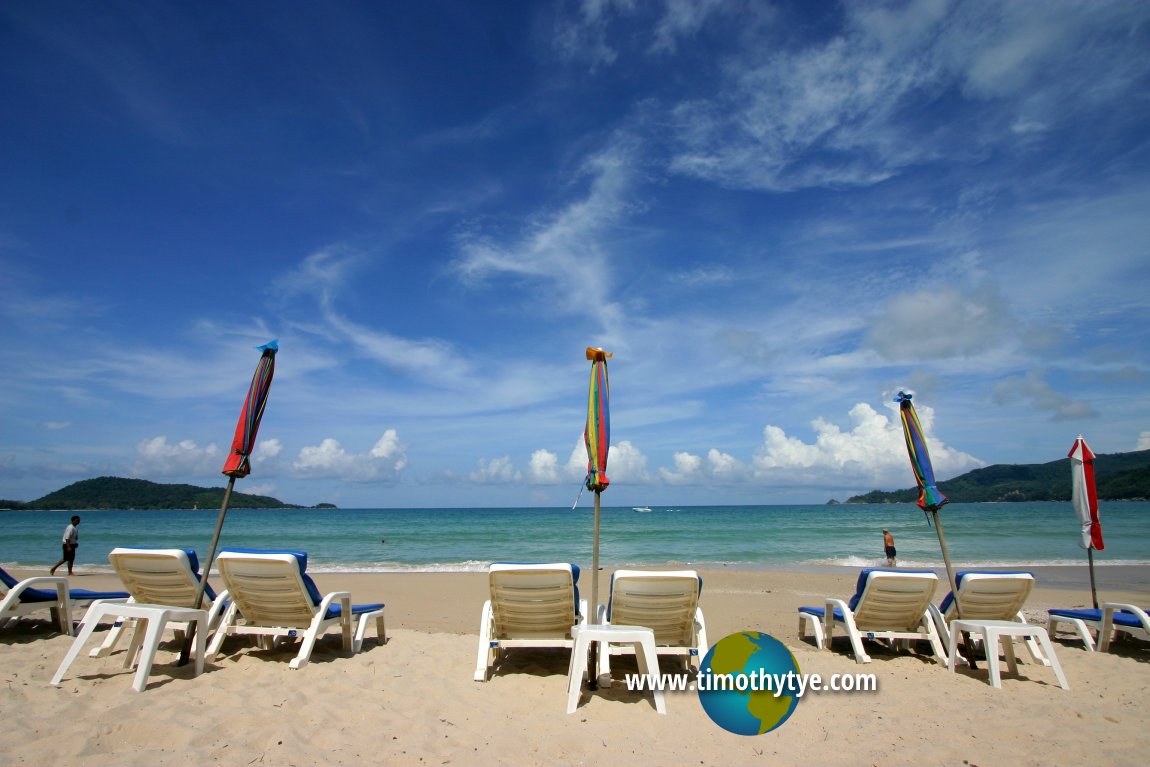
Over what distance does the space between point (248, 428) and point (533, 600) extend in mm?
2865

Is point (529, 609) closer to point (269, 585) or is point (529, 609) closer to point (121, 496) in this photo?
point (269, 585)

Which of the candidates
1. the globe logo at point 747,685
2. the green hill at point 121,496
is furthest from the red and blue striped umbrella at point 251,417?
the green hill at point 121,496

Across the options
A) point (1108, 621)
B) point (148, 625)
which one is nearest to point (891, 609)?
point (1108, 621)

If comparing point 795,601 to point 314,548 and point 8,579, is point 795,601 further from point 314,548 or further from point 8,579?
point 314,548

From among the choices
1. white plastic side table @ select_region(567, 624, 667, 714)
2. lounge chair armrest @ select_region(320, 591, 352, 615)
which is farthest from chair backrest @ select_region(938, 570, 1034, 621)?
lounge chair armrest @ select_region(320, 591, 352, 615)

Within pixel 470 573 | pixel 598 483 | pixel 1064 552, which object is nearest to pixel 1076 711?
pixel 598 483

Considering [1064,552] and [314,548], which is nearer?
[1064,552]

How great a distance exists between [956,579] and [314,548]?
28.2 m

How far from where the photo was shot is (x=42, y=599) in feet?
20.7

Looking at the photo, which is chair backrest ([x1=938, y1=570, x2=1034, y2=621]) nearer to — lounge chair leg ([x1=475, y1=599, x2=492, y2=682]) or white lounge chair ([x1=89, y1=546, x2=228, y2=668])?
lounge chair leg ([x1=475, y1=599, x2=492, y2=682])

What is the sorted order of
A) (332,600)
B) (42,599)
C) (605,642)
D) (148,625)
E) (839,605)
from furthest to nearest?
(839,605)
(42,599)
(332,600)
(605,642)
(148,625)

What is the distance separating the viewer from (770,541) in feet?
100

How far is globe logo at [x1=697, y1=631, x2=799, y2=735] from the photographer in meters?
4.19

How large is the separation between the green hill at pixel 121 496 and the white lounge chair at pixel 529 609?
9509 cm
